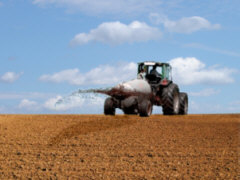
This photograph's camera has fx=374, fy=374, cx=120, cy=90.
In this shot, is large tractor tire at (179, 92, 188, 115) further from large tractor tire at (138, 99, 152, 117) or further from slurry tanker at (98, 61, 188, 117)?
large tractor tire at (138, 99, 152, 117)

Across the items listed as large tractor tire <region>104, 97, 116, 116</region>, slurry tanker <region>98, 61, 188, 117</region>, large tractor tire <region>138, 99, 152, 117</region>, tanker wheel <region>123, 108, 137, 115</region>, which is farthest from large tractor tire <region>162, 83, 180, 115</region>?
large tractor tire <region>104, 97, 116, 116</region>

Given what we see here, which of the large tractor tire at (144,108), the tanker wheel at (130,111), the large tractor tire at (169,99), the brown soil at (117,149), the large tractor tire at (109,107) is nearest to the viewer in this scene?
the brown soil at (117,149)

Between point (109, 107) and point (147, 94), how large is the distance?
189 cm

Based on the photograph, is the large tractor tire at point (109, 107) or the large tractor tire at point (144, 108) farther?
the large tractor tire at point (109, 107)

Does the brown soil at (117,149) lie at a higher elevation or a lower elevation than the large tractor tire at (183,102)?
lower

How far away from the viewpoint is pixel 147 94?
16.7 meters

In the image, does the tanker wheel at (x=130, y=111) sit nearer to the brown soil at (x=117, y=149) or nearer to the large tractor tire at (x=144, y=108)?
the large tractor tire at (x=144, y=108)

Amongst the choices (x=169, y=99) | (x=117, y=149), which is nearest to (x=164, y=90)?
(x=169, y=99)

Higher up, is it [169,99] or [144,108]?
[169,99]

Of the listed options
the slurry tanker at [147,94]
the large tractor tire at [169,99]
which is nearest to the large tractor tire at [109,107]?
the slurry tanker at [147,94]

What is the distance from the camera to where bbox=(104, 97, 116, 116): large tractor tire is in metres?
16.0

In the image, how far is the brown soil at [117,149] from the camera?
26.3 ft

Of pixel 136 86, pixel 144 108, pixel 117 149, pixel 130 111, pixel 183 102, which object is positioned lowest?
pixel 117 149

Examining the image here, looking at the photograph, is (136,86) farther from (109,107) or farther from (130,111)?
(109,107)
